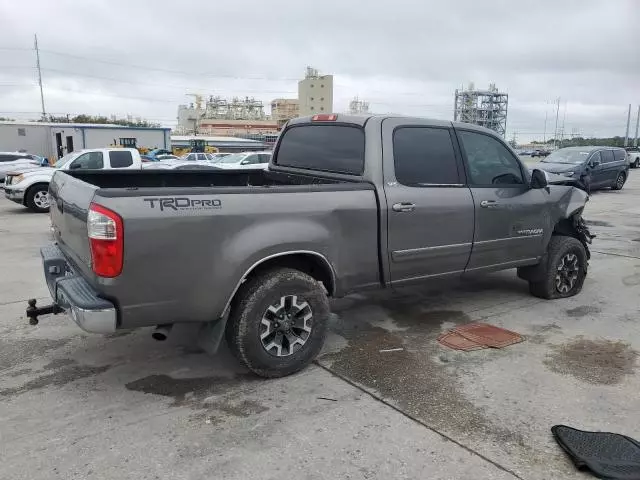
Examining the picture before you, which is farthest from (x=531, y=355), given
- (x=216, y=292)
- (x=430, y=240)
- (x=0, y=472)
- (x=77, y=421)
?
(x=0, y=472)

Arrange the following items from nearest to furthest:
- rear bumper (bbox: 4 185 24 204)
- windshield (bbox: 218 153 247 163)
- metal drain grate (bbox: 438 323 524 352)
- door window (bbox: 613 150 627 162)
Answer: metal drain grate (bbox: 438 323 524 352)
rear bumper (bbox: 4 185 24 204)
door window (bbox: 613 150 627 162)
windshield (bbox: 218 153 247 163)

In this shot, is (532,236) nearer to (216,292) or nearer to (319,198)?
(319,198)

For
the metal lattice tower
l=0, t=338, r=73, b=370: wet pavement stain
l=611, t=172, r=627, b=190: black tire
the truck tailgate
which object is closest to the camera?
the truck tailgate

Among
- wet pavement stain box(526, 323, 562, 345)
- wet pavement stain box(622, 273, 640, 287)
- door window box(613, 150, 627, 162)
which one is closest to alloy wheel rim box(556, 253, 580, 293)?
wet pavement stain box(526, 323, 562, 345)

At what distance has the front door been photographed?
5.02 meters

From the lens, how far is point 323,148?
499 centimetres

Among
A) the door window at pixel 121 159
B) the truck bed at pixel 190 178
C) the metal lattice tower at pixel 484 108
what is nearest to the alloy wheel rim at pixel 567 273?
the truck bed at pixel 190 178

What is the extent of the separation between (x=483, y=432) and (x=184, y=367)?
88.6 inches

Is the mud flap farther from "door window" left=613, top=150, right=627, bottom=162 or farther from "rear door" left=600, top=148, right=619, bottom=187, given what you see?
"door window" left=613, top=150, right=627, bottom=162

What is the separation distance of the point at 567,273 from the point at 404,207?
9.18 feet

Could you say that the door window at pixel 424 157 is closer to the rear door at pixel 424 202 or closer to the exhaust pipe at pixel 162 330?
the rear door at pixel 424 202

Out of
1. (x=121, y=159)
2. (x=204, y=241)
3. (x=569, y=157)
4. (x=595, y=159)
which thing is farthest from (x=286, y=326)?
(x=595, y=159)

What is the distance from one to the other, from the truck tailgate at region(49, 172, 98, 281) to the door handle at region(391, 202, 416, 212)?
87.7 inches

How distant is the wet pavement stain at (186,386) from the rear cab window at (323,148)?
6.40 feet
